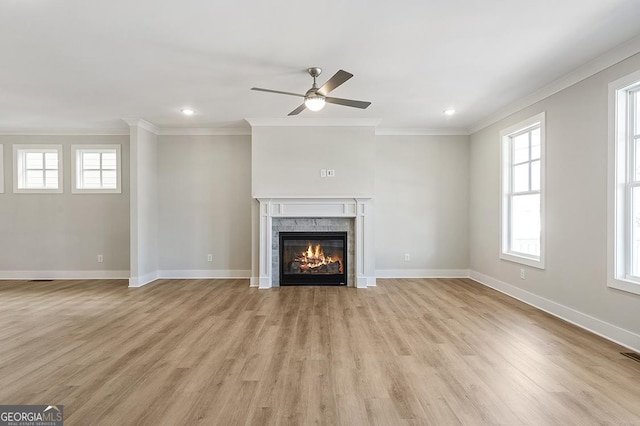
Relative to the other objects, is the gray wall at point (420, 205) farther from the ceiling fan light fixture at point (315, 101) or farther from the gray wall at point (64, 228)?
the gray wall at point (64, 228)

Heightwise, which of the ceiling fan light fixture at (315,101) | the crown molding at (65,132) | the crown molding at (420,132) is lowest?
the ceiling fan light fixture at (315,101)

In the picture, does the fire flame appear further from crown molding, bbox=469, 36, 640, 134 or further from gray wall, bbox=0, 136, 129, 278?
crown molding, bbox=469, 36, 640, 134

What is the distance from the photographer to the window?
160 inches

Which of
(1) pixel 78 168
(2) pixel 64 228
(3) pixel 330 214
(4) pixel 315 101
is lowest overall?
(2) pixel 64 228

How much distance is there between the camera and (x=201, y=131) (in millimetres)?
5812

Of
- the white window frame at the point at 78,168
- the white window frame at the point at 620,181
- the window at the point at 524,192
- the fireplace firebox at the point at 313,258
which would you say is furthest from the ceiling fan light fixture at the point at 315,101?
the white window frame at the point at 78,168

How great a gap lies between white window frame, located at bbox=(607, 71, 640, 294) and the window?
0.95 metres

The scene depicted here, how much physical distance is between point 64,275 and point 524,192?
7651 millimetres

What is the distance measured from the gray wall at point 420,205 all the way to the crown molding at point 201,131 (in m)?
2.51

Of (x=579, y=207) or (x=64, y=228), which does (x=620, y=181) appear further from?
(x=64, y=228)

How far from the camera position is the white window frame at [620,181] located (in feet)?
9.64

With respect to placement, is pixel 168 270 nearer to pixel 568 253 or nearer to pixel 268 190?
pixel 268 190

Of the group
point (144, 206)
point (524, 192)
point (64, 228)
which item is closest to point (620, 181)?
point (524, 192)

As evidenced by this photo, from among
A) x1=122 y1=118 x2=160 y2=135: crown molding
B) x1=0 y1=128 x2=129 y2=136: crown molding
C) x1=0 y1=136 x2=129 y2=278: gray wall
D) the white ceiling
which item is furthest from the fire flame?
x1=0 y1=128 x2=129 y2=136: crown molding
